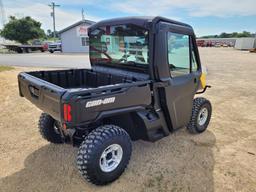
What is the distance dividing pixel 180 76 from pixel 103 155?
170 centimetres

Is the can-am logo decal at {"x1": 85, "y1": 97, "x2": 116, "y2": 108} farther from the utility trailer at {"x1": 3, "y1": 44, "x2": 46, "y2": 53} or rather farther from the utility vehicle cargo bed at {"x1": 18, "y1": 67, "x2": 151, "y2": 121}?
the utility trailer at {"x1": 3, "y1": 44, "x2": 46, "y2": 53}

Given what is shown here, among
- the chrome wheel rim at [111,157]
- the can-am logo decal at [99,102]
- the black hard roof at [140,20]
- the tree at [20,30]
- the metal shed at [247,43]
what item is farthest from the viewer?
the metal shed at [247,43]

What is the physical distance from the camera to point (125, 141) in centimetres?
272

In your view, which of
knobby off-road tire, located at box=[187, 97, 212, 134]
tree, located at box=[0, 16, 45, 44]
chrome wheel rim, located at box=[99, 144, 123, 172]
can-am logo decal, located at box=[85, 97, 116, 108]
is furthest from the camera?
tree, located at box=[0, 16, 45, 44]

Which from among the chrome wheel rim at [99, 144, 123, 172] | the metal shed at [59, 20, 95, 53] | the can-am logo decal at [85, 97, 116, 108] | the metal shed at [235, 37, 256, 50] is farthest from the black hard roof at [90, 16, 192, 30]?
the metal shed at [235, 37, 256, 50]

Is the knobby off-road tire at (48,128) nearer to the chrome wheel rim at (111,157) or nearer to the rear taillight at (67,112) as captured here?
the chrome wheel rim at (111,157)

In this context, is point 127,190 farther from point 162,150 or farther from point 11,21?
point 11,21

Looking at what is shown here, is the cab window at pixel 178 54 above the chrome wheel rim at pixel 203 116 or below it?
above

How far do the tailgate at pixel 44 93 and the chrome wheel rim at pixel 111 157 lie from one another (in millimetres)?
760

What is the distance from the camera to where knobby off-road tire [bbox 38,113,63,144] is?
3.50m

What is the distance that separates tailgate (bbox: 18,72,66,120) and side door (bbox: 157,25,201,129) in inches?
58.1

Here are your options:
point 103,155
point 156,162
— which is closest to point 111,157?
point 103,155

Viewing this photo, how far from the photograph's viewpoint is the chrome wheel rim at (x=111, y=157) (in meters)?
2.63

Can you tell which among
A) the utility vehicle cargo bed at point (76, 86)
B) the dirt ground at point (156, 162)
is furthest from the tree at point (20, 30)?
the utility vehicle cargo bed at point (76, 86)
